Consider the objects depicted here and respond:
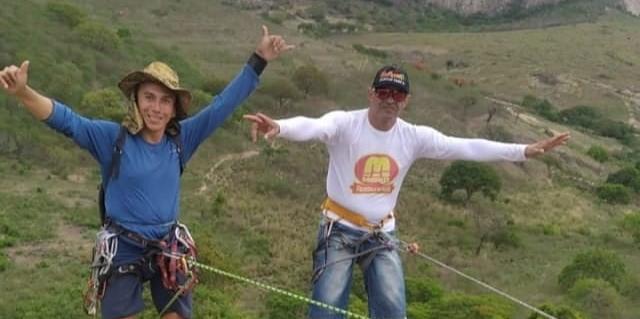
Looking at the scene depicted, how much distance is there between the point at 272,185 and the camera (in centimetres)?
2806

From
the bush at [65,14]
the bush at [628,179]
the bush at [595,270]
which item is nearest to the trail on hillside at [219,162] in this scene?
the bush at [595,270]

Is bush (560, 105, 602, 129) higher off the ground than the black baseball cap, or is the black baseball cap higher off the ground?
the black baseball cap

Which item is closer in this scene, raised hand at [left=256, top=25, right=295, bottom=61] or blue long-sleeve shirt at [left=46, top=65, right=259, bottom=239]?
blue long-sleeve shirt at [left=46, top=65, right=259, bottom=239]

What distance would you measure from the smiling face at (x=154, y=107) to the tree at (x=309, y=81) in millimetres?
35950

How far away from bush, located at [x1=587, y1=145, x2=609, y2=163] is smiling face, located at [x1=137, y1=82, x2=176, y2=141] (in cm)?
5127

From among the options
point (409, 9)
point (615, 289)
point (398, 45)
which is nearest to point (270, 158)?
point (615, 289)

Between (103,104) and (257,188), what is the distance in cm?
650

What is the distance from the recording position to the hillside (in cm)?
1680

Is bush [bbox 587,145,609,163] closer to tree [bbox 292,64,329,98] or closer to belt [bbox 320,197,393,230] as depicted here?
tree [bbox 292,64,329,98]

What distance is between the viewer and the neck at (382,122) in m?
5.28

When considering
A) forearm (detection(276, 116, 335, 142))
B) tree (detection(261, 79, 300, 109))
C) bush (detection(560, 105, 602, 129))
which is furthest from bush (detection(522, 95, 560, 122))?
forearm (detection(276, 116, 335, 142))

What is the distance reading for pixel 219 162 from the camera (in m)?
30.2

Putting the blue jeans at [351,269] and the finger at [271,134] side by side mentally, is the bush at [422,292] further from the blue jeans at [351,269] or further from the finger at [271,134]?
the finger at [271,134]

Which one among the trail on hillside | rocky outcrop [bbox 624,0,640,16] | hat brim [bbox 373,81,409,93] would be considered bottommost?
the trail on hillside
